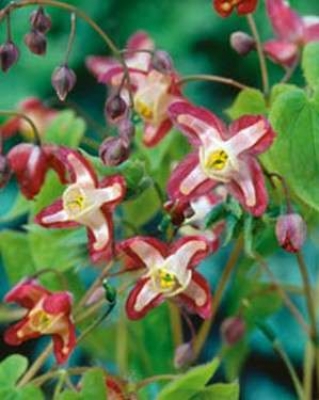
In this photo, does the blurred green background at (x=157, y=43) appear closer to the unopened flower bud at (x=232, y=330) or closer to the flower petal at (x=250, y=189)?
the unopened flower bud at (x=232, y=330)

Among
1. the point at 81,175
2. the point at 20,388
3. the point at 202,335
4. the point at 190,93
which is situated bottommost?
the point at 190,93

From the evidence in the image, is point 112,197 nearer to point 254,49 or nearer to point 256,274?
point 254,49

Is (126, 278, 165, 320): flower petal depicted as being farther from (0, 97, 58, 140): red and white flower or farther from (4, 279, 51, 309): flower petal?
(0, 97, 58, 140): red and white flower

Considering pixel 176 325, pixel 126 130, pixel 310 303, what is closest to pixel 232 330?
pixel 176 325

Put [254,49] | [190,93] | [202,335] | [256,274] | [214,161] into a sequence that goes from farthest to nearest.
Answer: [190,93] → [256,274] → [202,335] → [254,49] → [214,161]

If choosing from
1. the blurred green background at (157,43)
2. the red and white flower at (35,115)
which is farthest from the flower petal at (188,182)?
the blurred green background at (157,43)

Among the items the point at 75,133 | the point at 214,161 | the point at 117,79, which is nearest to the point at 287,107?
the point at 214,161

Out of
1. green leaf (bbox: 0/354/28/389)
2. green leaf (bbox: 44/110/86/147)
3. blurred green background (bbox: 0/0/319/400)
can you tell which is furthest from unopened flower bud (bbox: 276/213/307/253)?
blurred green background (bbox: 0/0/319/400)
